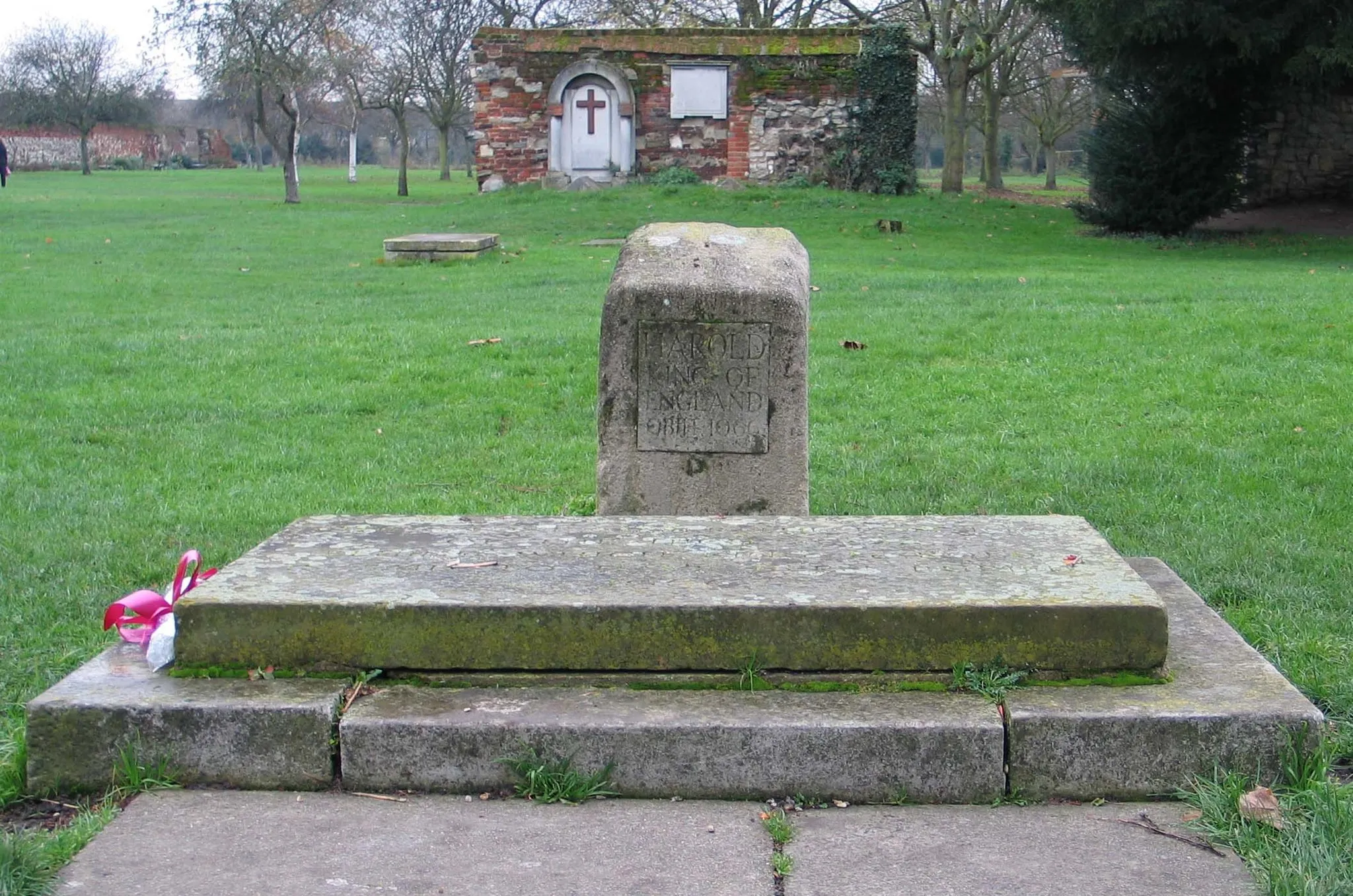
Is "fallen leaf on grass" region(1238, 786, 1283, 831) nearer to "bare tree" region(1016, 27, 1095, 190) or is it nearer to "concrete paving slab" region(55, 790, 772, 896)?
"concrete paving slab" region(55, 790, 772, 896)

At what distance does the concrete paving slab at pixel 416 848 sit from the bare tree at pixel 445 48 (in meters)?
38.2

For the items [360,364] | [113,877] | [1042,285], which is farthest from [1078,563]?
[1042,285]

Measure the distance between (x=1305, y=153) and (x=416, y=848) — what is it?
→ 22.8 meters

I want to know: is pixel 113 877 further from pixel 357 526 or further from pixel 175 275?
pixel 175 275

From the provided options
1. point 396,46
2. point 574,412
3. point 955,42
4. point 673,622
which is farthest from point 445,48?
point 673,622

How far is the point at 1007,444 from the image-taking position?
7012 mm

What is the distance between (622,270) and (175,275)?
11699 mm

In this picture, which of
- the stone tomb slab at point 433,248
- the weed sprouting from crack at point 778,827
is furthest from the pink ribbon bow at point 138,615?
the stone tomb slab at point 433,248

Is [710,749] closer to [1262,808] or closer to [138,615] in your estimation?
[1262,808]

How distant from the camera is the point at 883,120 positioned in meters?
28.3

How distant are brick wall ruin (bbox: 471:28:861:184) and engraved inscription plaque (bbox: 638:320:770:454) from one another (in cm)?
2464

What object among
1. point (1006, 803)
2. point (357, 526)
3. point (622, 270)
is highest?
point (622, 270)

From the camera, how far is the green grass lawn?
5125 mm

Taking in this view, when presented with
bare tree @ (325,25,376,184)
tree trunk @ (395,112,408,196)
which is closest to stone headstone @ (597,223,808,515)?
bare tree @ (325,25,376,184)
